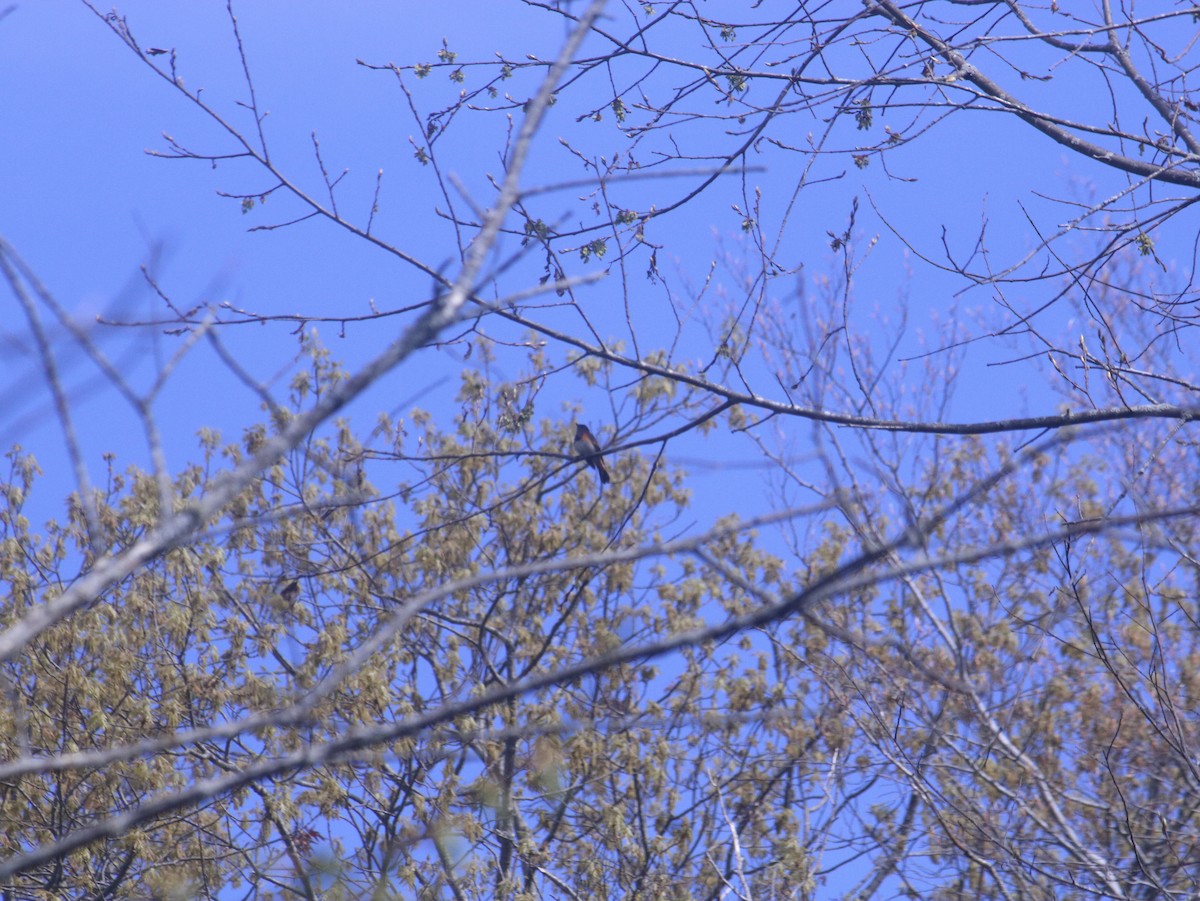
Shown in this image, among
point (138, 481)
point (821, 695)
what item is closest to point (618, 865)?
point (821, 695)

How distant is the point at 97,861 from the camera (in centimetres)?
866

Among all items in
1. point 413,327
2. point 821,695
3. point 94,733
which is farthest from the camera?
point 821,695

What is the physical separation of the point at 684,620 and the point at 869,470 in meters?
7.95

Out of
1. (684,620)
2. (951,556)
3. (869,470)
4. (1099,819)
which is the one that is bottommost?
(951,556)

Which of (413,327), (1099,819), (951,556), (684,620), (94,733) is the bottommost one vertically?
(951,556)

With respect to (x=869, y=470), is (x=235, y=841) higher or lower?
higher

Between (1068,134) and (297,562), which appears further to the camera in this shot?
(297,562)

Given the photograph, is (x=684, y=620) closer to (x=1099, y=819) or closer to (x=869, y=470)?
(x=1099, y=819)

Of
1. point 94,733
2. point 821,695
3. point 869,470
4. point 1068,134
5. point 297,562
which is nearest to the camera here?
point 869,470

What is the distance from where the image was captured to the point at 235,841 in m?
8.80

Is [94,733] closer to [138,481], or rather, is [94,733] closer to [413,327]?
[138,481]

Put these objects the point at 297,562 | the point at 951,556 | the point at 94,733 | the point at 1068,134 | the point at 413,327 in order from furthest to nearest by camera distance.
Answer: the point at 297,562
the point at 94,733
the point at 1068,134
the point at 413,327
the point at 951,556

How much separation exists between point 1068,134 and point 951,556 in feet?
9.31

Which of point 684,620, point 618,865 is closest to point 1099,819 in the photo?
point 618,865
